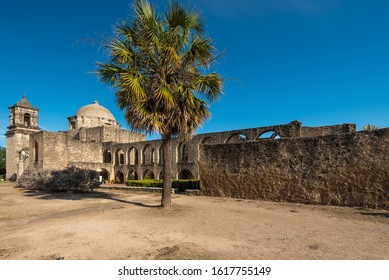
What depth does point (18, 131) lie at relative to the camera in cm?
3253

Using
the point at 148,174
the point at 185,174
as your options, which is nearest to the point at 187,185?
the point at 185,174

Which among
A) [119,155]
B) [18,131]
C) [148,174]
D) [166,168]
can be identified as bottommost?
[148,174]

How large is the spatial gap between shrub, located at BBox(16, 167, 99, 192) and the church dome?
25.8 meters

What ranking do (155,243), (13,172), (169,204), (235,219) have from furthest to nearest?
(13,172), (169,204), (235,219), (155,243)

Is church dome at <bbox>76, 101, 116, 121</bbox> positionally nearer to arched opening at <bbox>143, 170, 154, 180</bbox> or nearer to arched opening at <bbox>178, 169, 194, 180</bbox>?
arched opening at <bbox>143, 170, 154, 180</bbox>

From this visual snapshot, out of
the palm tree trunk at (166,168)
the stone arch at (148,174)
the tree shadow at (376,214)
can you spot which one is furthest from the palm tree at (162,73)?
the stone arch at (148,174)

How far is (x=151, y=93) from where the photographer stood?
751 cm

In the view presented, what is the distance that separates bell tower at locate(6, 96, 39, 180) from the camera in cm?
3219

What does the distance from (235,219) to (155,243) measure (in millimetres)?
2877

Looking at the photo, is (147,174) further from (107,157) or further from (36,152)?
(36,152)

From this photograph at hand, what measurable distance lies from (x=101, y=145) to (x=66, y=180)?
19914 millimetres

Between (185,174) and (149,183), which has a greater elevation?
(149,183)
